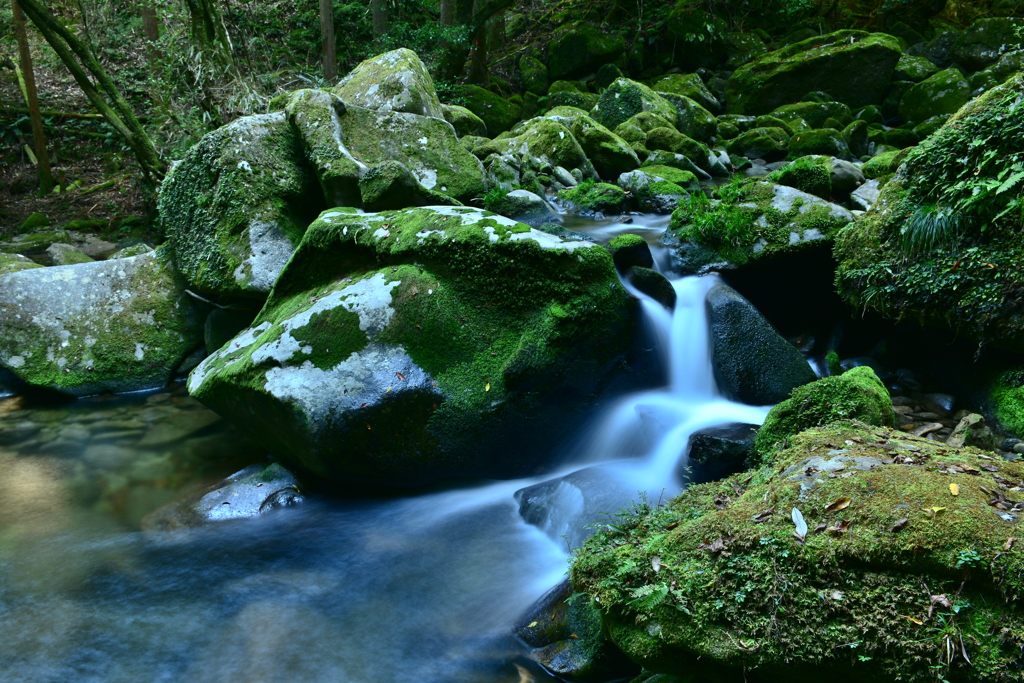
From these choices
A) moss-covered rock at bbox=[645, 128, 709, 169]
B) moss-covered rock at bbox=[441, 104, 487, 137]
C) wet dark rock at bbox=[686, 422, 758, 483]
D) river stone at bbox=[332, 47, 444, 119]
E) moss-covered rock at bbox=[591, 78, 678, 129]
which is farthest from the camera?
moss-covered rock at bbox=[591, 78, 678, 129]

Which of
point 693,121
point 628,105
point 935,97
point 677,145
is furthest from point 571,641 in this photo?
point 935,97

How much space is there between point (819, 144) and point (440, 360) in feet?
39.3

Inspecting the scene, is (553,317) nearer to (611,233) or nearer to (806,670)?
(806,670)

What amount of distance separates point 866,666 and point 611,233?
7.32 m

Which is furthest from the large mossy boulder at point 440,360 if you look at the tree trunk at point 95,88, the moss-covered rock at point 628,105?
the moss-covered rock at point 628,105

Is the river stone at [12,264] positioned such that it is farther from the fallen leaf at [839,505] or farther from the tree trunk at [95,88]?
the fallen leaf at [839,505]

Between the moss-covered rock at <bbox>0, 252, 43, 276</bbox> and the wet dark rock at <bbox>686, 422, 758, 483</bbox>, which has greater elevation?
the moss-covered rock at <bbox>0, 252, 43, 276</bbox>

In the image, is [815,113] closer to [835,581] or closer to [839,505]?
[839,505]

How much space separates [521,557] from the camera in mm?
4520

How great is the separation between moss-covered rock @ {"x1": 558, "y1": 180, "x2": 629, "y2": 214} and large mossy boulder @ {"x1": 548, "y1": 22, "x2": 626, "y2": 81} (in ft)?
35.9

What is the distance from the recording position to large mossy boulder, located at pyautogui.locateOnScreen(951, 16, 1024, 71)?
690 inches

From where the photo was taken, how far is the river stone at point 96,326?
7.36 m

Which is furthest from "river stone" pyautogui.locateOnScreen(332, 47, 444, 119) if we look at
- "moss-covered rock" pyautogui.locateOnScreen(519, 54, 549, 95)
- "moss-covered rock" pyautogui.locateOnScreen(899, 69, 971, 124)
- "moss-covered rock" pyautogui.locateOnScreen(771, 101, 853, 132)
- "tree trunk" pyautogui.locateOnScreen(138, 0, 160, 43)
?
"moss-covered rock" pyautogui.locateOnScreen(899, 69, 971, 124)

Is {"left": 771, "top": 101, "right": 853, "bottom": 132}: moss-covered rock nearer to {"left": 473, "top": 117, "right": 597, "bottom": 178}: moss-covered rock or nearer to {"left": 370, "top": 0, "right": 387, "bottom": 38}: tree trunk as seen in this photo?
{"left": 473, "top": 117, "right": 597, "bottom": 178}: moss-covered rock
